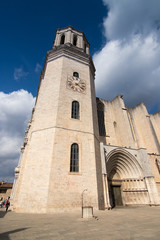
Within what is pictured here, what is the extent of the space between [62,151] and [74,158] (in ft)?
3.35

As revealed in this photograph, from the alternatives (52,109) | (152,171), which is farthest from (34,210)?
(152,171)

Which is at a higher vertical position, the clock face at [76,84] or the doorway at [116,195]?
the clock face at [76,84]

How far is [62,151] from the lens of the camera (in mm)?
8984

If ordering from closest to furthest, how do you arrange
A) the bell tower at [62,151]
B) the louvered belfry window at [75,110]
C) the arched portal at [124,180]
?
the bell tower at [62,151]
the louvered belfry window at [75,110]
the arched portal at [124,180]

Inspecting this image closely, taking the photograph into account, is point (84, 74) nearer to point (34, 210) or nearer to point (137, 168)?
point (137, 168)

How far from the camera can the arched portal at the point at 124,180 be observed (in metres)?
11.6

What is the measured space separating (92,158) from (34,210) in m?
4.72

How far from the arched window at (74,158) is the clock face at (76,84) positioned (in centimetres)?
564

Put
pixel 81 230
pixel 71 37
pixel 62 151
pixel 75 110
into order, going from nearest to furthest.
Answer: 1. pixel 81 230
2. pixel 62 151
3. pixel 75 110
4. pixel 71 37

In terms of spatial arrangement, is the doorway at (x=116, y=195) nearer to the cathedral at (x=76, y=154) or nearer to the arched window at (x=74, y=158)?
the cathedral at (x=76, y=154)

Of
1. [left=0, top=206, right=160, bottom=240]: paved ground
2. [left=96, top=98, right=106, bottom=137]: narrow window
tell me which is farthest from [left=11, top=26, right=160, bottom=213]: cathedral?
[left=0, top=206, right=160, bottom=240]: paved ground

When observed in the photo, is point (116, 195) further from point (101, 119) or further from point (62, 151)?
point (101, 119)

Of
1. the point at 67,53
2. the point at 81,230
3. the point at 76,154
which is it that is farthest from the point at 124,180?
the point at 67,53

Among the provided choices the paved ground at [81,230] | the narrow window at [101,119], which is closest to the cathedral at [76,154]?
the narrow window at [101,119]
